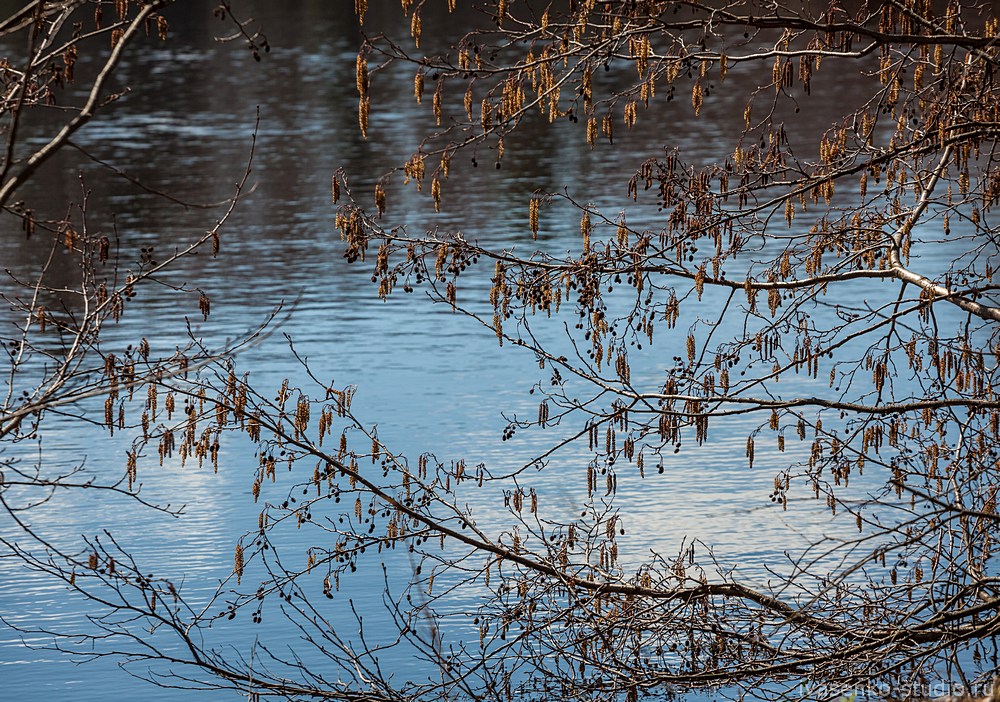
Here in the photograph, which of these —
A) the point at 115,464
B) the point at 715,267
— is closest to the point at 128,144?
the point at 115,464

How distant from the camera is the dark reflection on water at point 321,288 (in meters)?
14.6

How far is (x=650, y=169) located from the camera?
29.7 feet

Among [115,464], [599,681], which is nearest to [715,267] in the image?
[599,681]

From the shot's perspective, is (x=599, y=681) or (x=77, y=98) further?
(x=77, y=98)

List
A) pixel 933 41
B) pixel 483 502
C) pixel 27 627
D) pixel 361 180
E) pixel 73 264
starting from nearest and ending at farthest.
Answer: pixel 933 41
pixel 27 627
pixel 483 502
pixel 73 264
pixel 361 180

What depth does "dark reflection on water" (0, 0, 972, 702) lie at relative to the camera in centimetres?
1455

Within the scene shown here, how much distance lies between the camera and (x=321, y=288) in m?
25.2

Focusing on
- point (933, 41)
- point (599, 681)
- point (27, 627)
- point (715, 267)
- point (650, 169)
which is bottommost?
point (27, 627)

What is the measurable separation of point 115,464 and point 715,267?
9.59 metres

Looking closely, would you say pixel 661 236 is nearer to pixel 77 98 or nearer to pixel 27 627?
pixel 27 627

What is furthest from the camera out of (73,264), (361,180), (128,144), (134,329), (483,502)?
(128,144)

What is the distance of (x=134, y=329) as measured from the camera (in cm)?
2267

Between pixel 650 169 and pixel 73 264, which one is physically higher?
pixel 650 169

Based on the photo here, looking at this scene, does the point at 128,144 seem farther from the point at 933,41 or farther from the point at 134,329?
the point at 933,41
